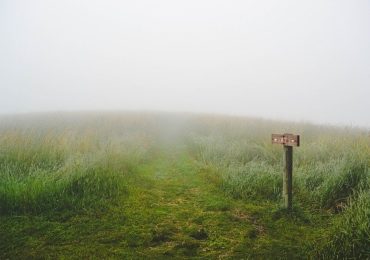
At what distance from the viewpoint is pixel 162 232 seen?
16.4ft

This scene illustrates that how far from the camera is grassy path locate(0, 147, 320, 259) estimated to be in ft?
14.2

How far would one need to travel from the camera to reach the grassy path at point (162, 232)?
4.32 metres

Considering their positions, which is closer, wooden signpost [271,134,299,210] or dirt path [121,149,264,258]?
dirt path [121,149,264,258]

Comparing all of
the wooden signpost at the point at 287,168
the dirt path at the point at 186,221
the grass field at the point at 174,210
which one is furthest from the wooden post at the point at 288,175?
the dirt path at the point at 186,221

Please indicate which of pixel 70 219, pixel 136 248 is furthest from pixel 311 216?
pixel 70 219

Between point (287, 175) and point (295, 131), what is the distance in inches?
434

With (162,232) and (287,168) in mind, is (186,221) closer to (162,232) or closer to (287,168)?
(162,232)

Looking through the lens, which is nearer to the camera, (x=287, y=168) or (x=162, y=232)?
(x=162, y=232)

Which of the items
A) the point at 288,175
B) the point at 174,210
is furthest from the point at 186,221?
the point at 288,175

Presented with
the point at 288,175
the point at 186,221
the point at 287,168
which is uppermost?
the point at 287,168

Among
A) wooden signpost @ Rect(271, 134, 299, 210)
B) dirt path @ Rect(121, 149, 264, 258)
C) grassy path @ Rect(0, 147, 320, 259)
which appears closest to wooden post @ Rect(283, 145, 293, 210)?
wooden signpost @ Rect(271, 134, 299, 210)

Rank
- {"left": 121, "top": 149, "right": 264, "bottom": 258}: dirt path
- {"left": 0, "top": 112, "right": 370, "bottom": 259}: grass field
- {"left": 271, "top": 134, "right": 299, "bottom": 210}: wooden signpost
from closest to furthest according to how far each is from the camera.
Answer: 1. {"left": 0, "top": 112, "right": 370, "bottom": 259}: grass field
2. {"left": 121, "top": 149, "right": 264, "bottom": 258}: dirt path
3. {"left": 271, "top": 134, "right": 299, "bottom": 210}: wooden signpost

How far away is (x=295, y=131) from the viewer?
16125mm

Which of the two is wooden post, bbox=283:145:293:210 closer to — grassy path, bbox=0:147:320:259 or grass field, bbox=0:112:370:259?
grass field, bbox=0:112:370:259
